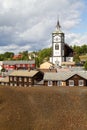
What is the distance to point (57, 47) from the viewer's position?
150 meters

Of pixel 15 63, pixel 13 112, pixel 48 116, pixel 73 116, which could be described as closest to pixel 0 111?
pixel 13 112

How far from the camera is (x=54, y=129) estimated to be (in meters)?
10.4

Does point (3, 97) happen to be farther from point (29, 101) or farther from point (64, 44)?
point (64, 44)

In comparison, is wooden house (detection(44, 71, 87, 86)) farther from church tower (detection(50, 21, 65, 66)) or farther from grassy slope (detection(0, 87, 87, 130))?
church tower (detection(50, 21, 65, 66))

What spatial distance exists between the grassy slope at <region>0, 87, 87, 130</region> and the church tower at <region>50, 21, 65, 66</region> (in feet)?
451

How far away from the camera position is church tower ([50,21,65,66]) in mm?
148875

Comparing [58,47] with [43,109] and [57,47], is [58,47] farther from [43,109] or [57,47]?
[43,109]

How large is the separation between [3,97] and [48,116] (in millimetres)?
1684

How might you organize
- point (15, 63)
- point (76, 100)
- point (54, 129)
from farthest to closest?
1. point (15, 63)
2. point (76, 100)
3. point (54, 129)

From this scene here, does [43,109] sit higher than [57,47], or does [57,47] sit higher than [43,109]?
[57,47]

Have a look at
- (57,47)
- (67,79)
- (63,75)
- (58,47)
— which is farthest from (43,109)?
(57,47)

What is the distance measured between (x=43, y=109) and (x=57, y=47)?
458ft

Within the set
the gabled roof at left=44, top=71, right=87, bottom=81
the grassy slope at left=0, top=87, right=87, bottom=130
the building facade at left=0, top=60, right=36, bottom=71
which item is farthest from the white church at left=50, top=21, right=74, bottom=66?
the grassy slope at left=0, top=87, right=87, bottom=130

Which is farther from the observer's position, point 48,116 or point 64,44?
point 64,44
